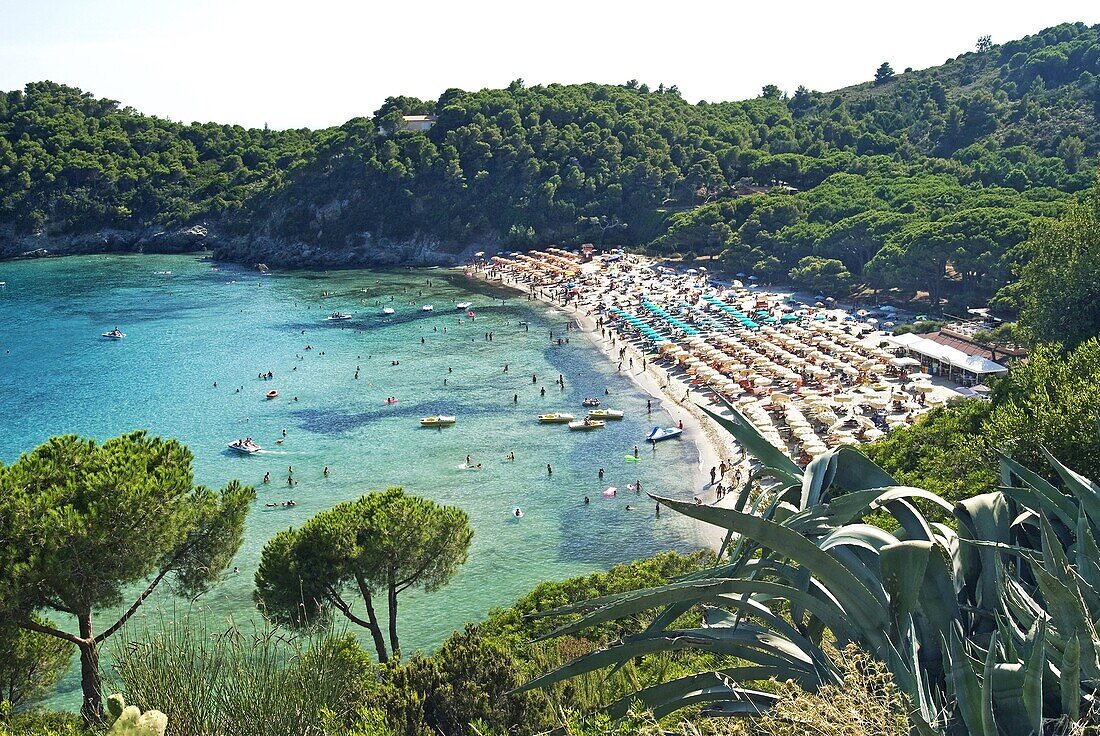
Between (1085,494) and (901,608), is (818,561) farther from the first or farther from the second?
(1085,494)

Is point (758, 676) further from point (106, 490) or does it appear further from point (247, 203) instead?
point (247, 203)

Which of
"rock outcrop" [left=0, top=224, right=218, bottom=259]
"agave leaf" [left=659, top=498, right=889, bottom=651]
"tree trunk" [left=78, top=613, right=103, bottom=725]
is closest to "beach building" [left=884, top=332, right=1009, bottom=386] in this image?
"tree trunk" [left=78, top=613, right=103, bottom=725]

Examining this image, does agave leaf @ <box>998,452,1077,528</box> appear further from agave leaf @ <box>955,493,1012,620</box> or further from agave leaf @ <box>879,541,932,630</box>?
agave leaf @ <box>879,541,932,630</box>

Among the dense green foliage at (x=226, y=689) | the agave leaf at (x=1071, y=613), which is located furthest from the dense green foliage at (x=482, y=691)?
the agave leaf at (x=1071, y=613)

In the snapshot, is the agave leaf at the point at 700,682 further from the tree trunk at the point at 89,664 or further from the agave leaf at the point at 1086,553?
the tree trunk at the point at 89,664

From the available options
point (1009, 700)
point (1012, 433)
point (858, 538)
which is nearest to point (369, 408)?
point (1012, 433)

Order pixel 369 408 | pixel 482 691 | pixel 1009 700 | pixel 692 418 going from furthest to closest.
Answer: pixel 369 408 < pixel 692 418 < pixel 482 691 < pixel 1009 700

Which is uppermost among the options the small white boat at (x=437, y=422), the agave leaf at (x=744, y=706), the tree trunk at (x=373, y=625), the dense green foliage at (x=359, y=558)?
the agave leaf at (x=744, y=706)
